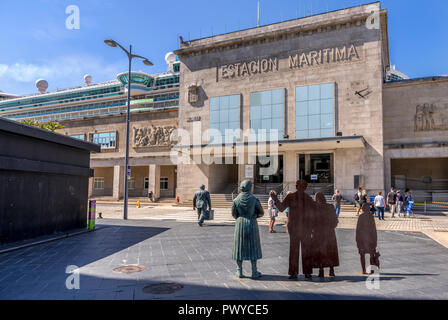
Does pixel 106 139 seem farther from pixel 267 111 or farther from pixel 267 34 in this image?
pixel 267 34

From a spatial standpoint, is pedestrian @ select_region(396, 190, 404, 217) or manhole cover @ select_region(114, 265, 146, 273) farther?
pedestrian @ select_region(396, 190, 404, 217)

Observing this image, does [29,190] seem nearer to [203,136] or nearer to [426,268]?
[426,268]

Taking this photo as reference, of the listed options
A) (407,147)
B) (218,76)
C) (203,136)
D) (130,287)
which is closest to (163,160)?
(203,136)

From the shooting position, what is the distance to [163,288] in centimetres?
518

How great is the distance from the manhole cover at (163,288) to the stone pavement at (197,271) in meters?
0.11

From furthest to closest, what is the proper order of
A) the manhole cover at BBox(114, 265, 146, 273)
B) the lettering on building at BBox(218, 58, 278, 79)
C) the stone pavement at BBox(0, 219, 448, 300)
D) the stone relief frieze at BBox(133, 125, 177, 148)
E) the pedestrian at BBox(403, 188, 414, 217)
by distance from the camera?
the stone relief frieze at BBox(133, 125, 177, 148), the lettering on building at BBox(218, 58, 278, 79), the pedestrian at BBox(403, 188, 414, 217), the manhole cover at BBox(114, 265, 146, 273), the stone pavement at BBox(0, 219, 448, 300)

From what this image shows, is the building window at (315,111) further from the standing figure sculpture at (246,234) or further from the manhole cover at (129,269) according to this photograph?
the manhole cover at (129,269)

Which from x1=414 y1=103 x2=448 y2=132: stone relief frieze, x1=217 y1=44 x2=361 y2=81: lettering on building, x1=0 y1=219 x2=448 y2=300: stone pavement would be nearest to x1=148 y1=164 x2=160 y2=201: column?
x1=217 y1=44 x2=361 y2=81: lettering on building

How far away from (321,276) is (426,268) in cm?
266

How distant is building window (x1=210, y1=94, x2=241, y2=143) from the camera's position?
27.8 m

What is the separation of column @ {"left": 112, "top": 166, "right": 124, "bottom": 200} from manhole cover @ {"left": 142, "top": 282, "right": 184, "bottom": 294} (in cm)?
3151

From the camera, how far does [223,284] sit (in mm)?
5367

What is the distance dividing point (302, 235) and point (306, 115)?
20.9m

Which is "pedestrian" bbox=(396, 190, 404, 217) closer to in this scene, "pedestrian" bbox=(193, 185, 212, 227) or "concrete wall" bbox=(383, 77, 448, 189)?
"concrete wall" bbox=(383, 77, 448, 189)
